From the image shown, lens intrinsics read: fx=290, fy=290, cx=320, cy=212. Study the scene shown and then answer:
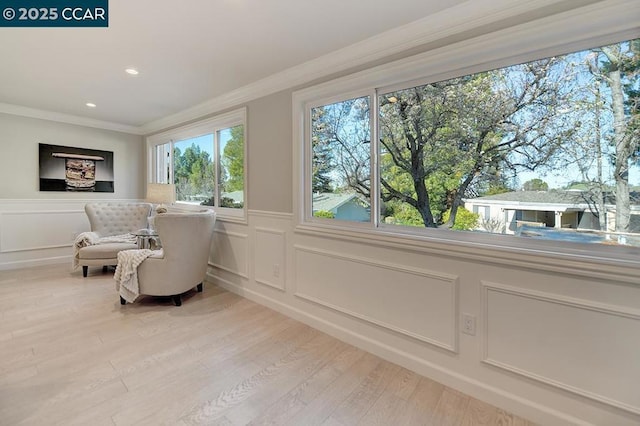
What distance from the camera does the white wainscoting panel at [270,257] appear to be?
9.52ft

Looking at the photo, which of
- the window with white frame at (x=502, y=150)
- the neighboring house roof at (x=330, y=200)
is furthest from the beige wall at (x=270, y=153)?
the window with white frame at (x=502, y=150)

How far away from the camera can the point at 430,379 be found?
1909 mm

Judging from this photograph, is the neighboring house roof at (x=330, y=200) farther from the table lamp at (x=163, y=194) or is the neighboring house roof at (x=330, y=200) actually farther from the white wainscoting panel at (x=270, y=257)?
the table lamp at (x=163, y=194)

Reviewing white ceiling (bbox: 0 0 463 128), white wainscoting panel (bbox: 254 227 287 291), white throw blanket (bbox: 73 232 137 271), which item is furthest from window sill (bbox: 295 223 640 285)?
white throw blanket (bbox: 73 232 137 271)

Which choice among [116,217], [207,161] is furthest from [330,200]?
[116,217]

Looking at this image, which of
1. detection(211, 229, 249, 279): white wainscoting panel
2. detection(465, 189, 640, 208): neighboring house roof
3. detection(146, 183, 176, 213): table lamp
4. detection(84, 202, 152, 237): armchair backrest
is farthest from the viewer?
detection(84, 202, 152, 237): armchair backrest

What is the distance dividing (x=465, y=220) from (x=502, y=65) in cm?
95

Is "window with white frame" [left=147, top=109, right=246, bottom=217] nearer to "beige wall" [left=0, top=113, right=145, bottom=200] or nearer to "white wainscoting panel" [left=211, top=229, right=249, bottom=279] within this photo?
"white wainscoting panel" [left=211, top=229, right=249, bottom=279]

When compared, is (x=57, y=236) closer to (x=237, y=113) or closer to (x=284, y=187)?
(x=237, y=113)

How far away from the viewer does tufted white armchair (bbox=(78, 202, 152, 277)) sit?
379 cm

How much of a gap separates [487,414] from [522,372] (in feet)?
0.99

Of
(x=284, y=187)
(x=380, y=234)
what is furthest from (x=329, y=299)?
(x=284, y=187)

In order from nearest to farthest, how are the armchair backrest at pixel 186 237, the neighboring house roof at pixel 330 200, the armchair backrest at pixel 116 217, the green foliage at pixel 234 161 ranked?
the neighboring house roof at pixel 330 200 < the armchair backrest at pixel 186 237 < the green foliage at pixel 234 161 < the armchair backrest at pixel 116 217

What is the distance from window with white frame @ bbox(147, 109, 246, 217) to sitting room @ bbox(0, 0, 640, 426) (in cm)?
31
